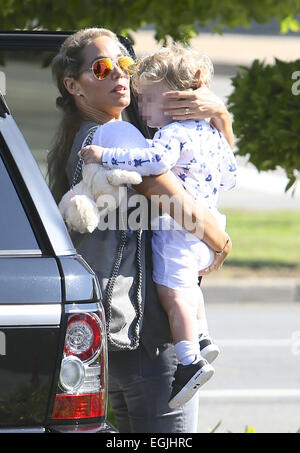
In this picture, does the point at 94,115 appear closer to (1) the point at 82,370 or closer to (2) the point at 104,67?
(2) the point at 104,67

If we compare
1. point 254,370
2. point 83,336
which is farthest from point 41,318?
point 254,370

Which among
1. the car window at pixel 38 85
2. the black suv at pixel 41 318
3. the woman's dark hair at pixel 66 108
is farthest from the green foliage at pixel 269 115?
the black suv at pixel 41 318

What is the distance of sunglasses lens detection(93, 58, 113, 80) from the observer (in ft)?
10.6

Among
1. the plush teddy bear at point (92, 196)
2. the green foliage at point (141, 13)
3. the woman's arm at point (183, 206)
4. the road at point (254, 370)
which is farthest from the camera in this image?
the road at point (254, 370)

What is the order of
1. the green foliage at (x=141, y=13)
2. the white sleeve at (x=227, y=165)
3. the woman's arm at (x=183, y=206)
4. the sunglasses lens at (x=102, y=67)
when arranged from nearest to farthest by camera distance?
the woman's arm at (x=183, y=206), the sunglasses lens at (x=102, y=67), the white sleeve at (x=227, y=165), the green foliage at (x=141, y=13)

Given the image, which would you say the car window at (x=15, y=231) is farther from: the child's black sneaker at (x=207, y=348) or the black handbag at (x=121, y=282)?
the child's black sneaker at (x=207, y=348)

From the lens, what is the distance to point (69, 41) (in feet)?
10.8

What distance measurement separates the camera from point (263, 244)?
12.2 metres

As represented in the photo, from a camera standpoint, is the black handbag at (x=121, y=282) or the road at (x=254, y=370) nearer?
the black handbag at (x=121, y=282)

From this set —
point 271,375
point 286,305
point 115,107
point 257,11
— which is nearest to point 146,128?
point 115,107

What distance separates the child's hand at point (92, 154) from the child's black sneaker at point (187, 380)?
2.22ft

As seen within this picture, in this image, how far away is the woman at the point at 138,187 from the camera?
319 centimetres

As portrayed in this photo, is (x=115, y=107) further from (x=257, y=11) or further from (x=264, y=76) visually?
(x=257, y=11)

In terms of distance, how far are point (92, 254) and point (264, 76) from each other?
2.31 metres
